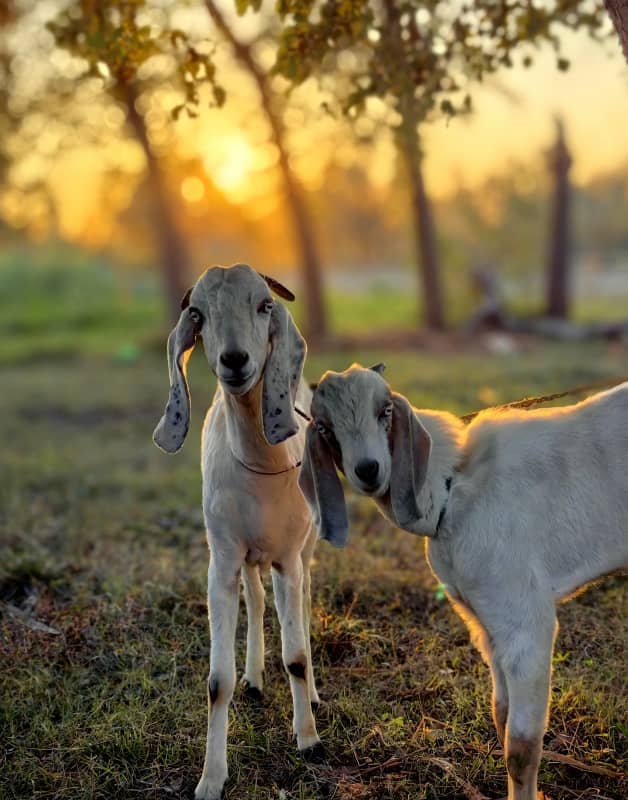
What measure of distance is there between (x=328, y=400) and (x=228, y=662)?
1.26 meters

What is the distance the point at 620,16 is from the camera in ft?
12.9

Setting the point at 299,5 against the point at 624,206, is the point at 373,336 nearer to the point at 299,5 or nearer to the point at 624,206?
the point at 299,5

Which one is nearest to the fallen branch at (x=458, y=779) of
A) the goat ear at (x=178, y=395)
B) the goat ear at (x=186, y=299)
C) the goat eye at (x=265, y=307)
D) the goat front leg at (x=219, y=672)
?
the goat front leg at (x=219, y=672)

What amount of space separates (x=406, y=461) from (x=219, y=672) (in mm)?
1225

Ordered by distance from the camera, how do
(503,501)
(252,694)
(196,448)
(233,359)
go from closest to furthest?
1. (503,501)
2. (233,359)
3. (252,694)
4. (196,448)

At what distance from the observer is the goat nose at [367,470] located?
2.79 meters

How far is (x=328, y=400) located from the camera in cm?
286

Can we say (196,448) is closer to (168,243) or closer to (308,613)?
(308,613)

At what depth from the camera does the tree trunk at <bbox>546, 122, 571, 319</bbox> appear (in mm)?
20812

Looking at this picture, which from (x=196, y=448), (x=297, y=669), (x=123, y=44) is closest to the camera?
(x=297, y=669)

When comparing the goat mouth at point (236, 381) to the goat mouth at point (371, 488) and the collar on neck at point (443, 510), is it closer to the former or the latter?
the goat mouth at point (371, 488)

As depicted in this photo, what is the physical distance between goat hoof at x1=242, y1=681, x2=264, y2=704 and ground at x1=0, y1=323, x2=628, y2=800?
2.3 inches

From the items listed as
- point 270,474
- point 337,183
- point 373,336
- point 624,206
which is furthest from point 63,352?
point 624,206

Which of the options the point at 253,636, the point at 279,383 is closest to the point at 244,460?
the point at 279,383
